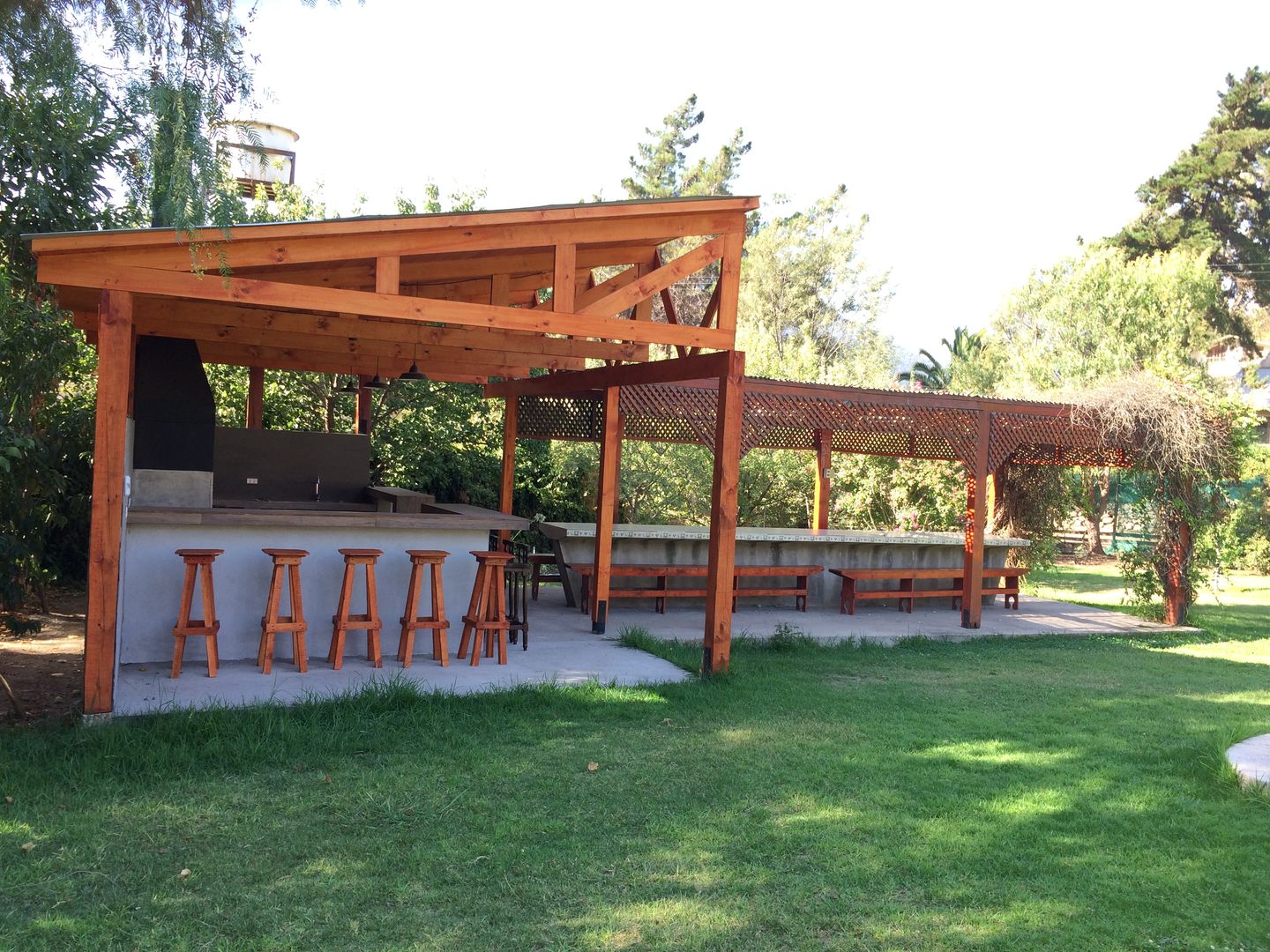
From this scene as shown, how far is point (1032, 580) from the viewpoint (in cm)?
1633

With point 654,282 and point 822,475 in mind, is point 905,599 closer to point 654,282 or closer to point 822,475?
point 822,475

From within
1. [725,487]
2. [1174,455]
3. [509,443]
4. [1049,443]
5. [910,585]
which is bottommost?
[910,585]

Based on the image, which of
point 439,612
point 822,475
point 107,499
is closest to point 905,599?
point 822,475

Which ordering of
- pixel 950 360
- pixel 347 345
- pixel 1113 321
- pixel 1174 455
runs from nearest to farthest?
1. pixel 347 345
2. pixel 1174 455
3. pixel 1113 321
4. pixel 950 360

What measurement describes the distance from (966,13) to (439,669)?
9.60 metres

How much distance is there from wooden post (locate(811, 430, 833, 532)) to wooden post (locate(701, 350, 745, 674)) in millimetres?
5870

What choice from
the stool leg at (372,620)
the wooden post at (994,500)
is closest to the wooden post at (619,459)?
the stool leg at (372,620)

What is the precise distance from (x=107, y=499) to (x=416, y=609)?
2.30m

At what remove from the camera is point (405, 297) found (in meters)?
5.60

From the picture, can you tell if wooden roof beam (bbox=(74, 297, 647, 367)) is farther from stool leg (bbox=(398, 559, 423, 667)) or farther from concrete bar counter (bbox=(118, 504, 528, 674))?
stool leg (bbox=(398, 559, 423, 667))

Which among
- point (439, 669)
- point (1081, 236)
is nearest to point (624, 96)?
point (1081, 236)

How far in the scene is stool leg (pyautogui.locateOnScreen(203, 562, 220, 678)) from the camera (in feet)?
19.9

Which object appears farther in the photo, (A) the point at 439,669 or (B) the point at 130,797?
(A) the point at 439,669

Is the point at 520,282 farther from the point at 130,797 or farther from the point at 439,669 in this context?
the point at 130,797
